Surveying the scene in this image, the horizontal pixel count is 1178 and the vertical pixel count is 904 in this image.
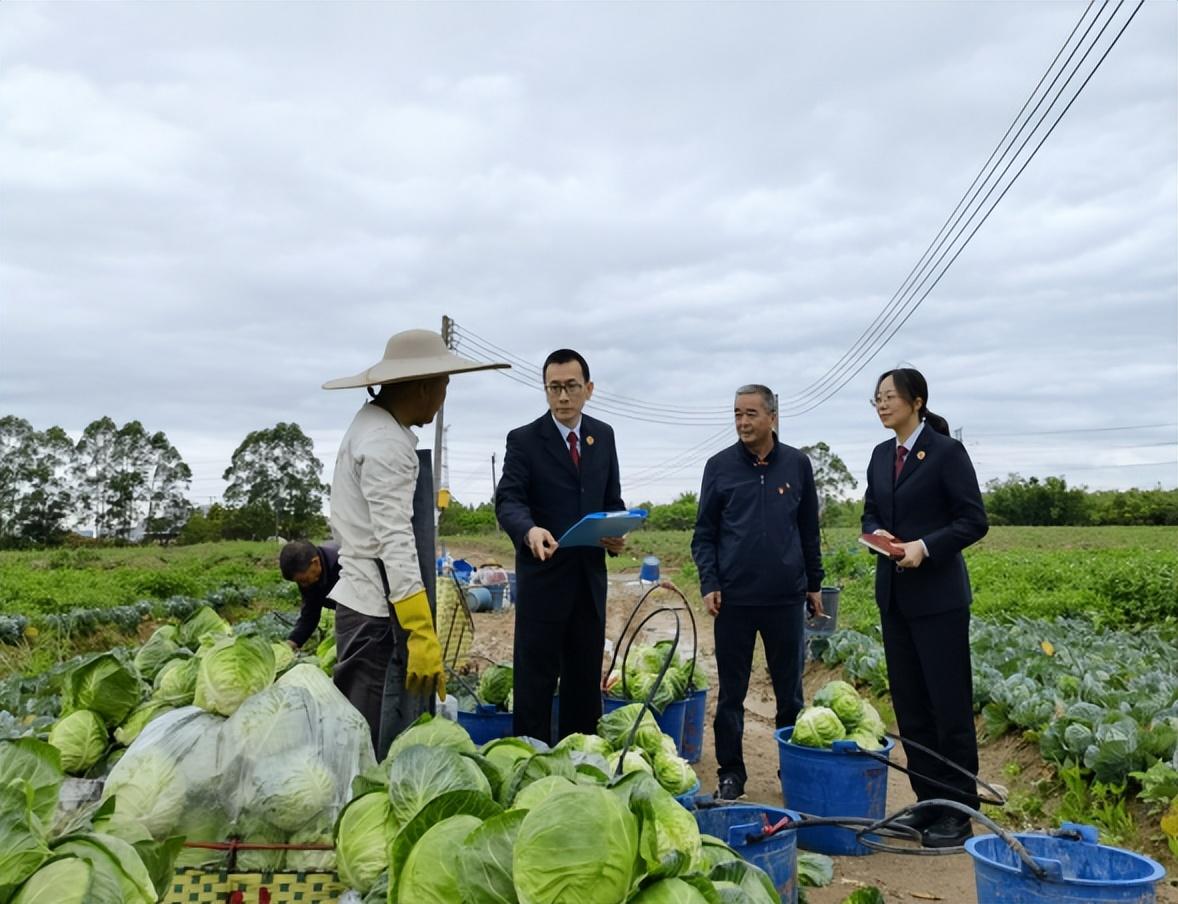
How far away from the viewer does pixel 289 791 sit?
2.44 meters

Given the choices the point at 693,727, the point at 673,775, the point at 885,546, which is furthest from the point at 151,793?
the point at 693,727

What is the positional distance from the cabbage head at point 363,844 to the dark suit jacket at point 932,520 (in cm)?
282

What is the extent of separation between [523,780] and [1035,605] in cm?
1033

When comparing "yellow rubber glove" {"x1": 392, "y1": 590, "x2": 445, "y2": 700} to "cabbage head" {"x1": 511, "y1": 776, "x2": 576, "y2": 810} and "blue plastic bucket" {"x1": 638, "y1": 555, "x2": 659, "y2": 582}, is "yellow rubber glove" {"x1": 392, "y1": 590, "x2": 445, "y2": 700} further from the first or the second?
"blue plastic bucket" {"x1": 638, "y1": 555, "x2": 659, "y2": 582}

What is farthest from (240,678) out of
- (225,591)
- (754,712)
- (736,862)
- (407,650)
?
(225,591)

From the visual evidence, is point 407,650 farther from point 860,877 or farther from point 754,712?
point 754,712

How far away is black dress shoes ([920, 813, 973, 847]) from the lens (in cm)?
427

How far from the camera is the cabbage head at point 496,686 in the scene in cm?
529

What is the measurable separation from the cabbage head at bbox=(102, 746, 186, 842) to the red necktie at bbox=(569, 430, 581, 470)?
2.48m

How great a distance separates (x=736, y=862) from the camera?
214 cm

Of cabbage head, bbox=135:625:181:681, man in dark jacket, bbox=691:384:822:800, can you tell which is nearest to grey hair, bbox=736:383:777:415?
man in dark jacket, bbox=691:384:822:800

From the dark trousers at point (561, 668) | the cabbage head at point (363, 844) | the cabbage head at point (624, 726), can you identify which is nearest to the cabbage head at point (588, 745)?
the cabbage head at point (624, 726)

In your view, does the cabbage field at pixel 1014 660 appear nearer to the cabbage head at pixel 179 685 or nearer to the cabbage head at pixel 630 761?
the cabbage head at pixel 179 685

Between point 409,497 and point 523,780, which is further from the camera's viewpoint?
point 409,497
